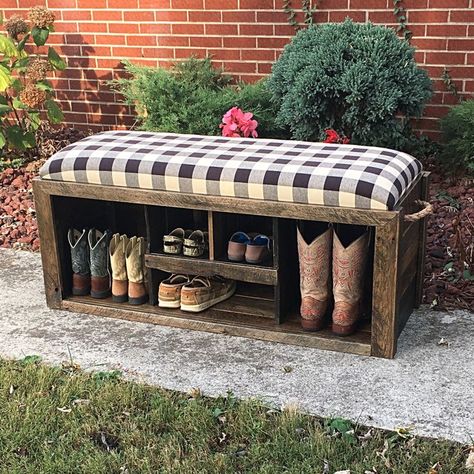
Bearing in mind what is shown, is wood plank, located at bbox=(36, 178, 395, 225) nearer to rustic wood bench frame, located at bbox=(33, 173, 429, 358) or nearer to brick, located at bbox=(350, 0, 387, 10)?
rustic wood bench frame, located at bbox=(33, 173, 429, 358)

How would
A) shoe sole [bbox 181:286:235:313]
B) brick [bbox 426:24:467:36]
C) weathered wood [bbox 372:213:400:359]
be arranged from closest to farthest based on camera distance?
weathered wood [bbox 372:213:400:359] → shoe sole [bbox 181:286:235:313] → brick [bbox 426:24:467:36]

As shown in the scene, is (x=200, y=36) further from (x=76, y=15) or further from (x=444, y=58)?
(x=444, y=58)

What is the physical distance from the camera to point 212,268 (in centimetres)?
352

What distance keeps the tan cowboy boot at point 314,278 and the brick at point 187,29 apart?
9.60 ft

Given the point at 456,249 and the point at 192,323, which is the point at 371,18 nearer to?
the point at 456,249

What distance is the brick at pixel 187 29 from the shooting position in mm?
5820

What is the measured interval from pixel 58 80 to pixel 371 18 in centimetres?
268

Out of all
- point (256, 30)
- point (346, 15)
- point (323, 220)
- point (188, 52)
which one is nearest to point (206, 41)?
point (188, 52)

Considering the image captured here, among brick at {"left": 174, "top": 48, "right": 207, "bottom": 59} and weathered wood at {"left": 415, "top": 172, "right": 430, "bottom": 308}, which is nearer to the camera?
weathered wood at {"left": 415, "top": 172, "right": 430, "bottom": 308}

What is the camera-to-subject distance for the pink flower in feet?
14.5

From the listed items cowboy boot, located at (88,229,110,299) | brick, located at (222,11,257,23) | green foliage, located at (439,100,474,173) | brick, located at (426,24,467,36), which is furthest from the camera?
brick, located at (222,11,257,23)

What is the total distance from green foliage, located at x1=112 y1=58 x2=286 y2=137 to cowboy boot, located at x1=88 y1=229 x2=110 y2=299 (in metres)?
1.35

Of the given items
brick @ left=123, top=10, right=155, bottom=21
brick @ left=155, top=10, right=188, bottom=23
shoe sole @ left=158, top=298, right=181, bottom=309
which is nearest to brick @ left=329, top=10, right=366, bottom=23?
brick @ left=155, top=10, right=188, bottom=23

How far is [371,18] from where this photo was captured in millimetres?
5281
